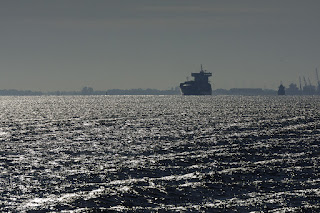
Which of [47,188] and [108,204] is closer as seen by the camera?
[108,204]

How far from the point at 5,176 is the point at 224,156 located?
2096 centimetres

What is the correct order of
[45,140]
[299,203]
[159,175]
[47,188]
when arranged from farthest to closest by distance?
1. [45,140]
2. [159,175]
3. [47,188]
4. [299,203]

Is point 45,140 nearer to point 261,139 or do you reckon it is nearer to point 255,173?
point 261,139

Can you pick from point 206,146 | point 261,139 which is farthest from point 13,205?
point 261,139

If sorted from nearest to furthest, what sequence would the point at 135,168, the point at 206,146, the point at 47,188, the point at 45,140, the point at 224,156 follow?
the point at 47,188
the point at 135,168
the point at 224,156
the point at 206,146
the point at 45,140

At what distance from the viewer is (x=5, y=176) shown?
37.0m

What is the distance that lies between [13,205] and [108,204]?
5.77 m

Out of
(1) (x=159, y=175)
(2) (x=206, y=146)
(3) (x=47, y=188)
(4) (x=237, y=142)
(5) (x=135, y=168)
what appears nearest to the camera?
(3) (x=47, y=188)

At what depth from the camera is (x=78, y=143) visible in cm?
5941

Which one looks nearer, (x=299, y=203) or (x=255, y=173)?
(x=299, y=203)

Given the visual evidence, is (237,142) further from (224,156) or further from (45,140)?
(45,140)

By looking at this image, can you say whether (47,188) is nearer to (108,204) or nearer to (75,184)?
(75,184)

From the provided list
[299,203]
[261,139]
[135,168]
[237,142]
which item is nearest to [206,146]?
[237,142]

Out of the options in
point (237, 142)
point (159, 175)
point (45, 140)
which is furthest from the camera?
point (45, 140)
